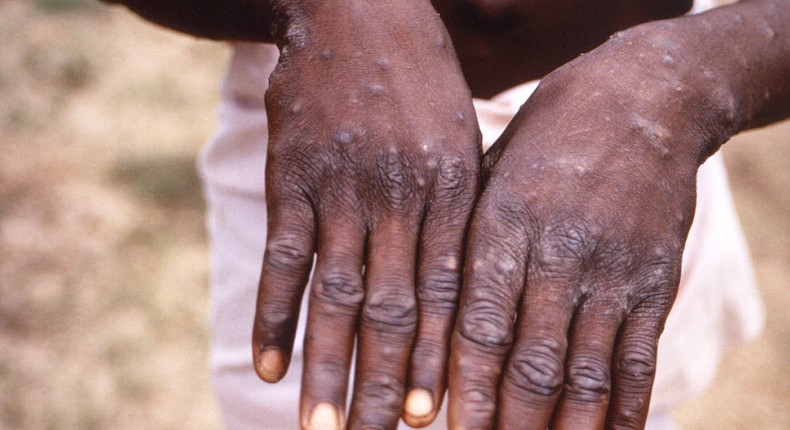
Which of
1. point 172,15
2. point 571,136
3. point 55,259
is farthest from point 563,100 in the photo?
point 55,259

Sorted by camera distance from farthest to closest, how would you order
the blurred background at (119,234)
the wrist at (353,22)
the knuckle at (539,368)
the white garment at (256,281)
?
the blurred background at (119,234)
the white garment at (256,281)
the wrist at (353,22)
the knuckle at (539,368)

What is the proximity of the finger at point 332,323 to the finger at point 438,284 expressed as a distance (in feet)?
0.24

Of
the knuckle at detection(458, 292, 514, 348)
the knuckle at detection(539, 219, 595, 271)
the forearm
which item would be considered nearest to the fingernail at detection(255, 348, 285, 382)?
the knuckle at detection(458, 292, 514, 348)

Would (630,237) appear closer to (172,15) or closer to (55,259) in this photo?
(172,15)

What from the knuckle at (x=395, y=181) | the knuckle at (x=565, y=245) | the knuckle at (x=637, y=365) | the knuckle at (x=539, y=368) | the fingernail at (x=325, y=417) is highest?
the knuckle at (x=395, y=181)

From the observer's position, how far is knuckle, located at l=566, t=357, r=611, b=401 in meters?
0.86

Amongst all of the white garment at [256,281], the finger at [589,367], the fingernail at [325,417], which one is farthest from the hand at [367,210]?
the white garment at [256,281]

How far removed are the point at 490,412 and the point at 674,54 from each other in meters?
0.52

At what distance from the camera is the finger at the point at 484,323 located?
85cm

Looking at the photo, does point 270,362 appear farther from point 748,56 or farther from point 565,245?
point 748,56

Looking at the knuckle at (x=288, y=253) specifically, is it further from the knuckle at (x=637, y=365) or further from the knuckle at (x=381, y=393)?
the knuckle at (x=637, y=365)

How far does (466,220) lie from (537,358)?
177 mm

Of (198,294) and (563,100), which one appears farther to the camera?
(198,294)

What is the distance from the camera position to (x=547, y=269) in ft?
2.88
